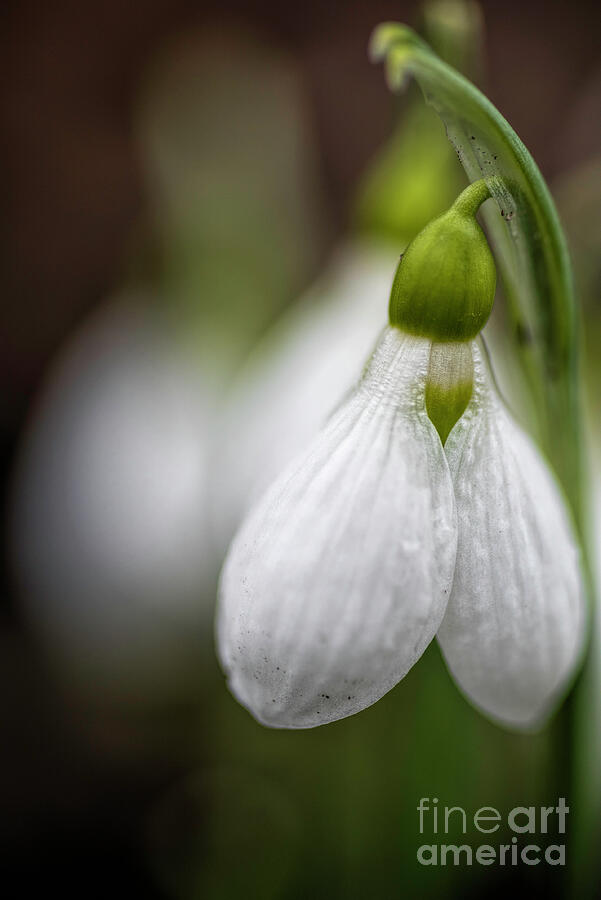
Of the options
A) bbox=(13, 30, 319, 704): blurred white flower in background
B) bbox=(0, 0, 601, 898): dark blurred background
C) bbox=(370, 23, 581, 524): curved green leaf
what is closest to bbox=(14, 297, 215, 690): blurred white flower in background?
bbox=(13, 30, 319, 704): blurred white flower in background

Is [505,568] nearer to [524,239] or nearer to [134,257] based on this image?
[524,239]

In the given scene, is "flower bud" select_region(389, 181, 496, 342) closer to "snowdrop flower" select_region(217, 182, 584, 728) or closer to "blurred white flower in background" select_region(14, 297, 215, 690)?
"snowdrop flower" select_region(217, 182, 584, 728)

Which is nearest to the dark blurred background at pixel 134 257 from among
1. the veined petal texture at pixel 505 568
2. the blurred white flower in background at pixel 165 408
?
the blurred white flower in background at pixel 165 408

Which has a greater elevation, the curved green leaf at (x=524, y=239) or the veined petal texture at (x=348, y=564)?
the curved green leaf at (x=524, y=239)

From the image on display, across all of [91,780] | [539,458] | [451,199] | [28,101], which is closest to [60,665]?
[91,780]

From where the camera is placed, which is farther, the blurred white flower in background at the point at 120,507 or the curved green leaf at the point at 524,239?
the blurred white flower in background at the point at 120,507

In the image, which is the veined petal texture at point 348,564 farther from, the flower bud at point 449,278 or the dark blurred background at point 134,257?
the dark blurred background at point 134,257

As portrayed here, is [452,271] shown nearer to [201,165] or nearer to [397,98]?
[397,98]

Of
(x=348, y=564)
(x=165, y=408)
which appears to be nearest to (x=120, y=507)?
(x=165, y=408)
